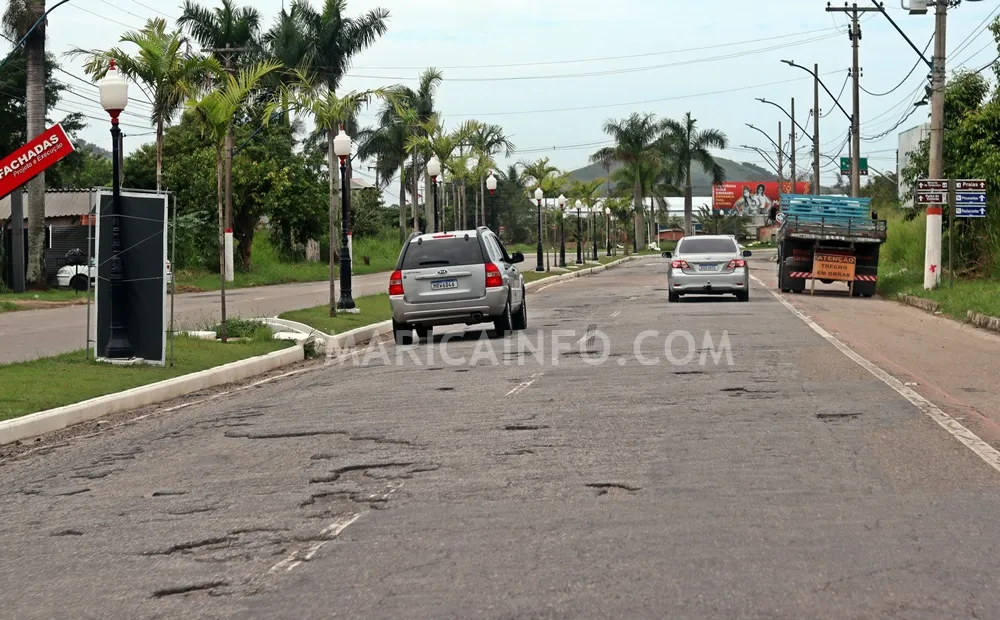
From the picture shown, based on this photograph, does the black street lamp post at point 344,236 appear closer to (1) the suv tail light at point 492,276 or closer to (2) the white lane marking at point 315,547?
(1) the suv tail light at point 492,276

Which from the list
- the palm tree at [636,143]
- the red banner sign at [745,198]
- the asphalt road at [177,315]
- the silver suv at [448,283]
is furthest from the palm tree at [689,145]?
the silver suv at [448,283]

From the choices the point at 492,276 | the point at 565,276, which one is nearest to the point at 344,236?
the point at 492,276

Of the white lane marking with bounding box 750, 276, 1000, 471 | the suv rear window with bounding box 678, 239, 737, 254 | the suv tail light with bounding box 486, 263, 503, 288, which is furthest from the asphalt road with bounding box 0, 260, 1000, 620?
the suv rear window with bounding box 678, 239, 737, 254

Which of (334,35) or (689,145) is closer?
(334,35)

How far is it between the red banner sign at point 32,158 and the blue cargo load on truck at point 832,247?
61.3 feet

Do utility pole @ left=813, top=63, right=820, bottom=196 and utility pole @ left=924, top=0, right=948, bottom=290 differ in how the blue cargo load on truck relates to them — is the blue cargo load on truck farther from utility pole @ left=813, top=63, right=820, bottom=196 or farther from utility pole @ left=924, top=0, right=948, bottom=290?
utility pole @ left=813, top=63, right=820, bottom=196

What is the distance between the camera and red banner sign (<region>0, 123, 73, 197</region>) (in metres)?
32.2

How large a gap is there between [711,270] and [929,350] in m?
11.5

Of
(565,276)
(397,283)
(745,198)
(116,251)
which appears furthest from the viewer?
(745,198)

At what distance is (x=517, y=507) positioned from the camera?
7.27 m

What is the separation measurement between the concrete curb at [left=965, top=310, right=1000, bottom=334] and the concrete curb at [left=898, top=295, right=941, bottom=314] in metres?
3.04

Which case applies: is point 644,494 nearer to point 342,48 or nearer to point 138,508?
point 138,508

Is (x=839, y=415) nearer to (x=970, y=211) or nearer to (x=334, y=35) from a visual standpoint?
(x=970, y=211)

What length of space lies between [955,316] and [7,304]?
22321 mm
